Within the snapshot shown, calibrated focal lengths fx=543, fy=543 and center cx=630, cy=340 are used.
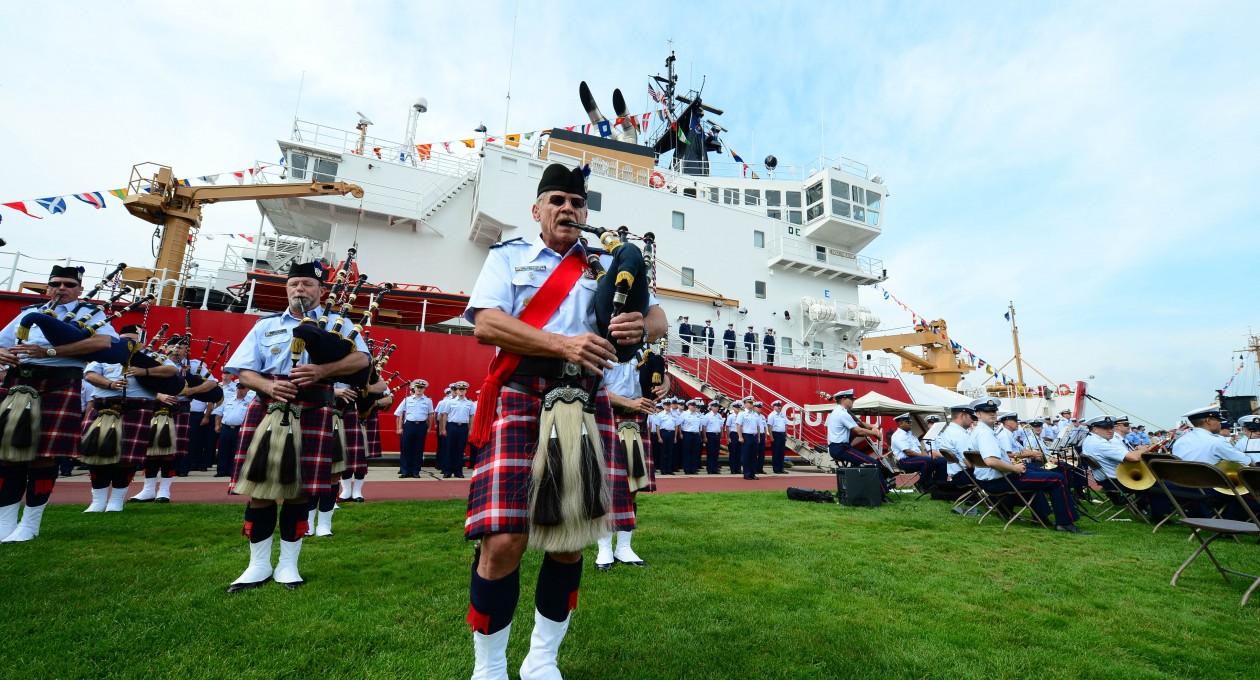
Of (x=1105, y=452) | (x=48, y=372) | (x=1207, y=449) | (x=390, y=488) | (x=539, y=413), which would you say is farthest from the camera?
(x=390, y=488)

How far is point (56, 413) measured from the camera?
4.63 meters

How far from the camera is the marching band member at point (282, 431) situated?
3494 millimetres

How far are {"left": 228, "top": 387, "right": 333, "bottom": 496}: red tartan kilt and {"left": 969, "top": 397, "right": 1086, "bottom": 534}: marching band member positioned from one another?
24.2 ft

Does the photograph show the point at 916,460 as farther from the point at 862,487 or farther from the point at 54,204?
the point at 54,204

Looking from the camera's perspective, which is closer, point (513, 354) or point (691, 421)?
point (513, 354)

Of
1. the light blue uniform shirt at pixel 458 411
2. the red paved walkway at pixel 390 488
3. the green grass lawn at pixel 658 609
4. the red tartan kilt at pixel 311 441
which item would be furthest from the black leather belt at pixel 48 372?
the light blue uniform shirt at pixel 458 411

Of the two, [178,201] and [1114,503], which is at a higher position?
[178,201]

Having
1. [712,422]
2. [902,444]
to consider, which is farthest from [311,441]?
[712,422]

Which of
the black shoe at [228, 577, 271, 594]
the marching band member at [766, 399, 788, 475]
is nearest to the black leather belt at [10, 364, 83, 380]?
the black shoe at [228, 577, 271, 594]

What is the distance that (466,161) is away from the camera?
20312 millimetres

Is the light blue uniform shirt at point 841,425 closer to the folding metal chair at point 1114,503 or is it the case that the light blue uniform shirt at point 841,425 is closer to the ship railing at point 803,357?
the folding metal chair at point 1114,503

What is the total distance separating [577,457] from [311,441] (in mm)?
2707

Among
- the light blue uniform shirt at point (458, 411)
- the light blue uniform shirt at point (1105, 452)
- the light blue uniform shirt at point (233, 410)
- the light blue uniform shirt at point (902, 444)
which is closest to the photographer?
the light blue uniform shirt at point (1105, 452)

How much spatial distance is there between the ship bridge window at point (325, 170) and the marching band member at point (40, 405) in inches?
576
